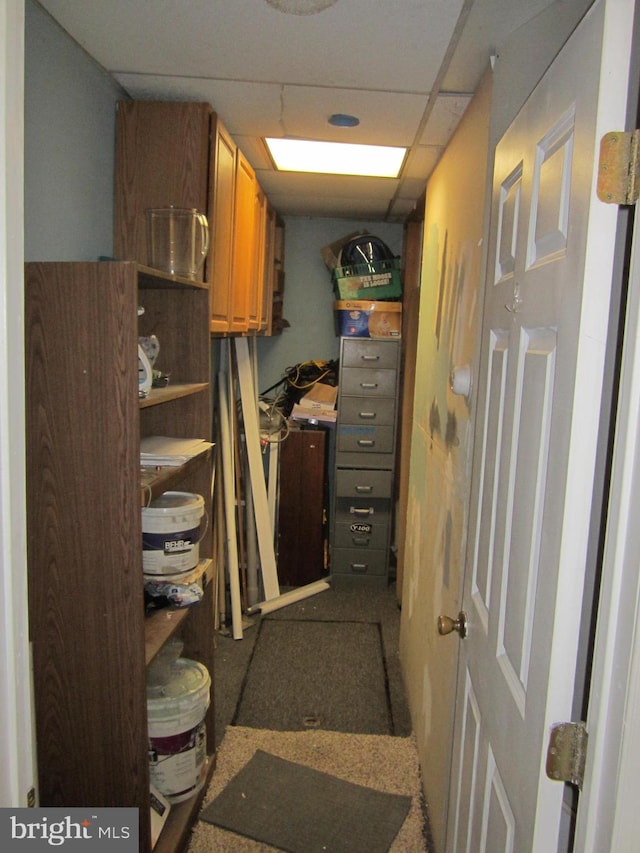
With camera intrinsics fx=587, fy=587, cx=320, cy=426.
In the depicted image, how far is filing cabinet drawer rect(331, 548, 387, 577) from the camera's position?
152 inches

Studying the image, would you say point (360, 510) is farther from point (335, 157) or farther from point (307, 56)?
point (307, 56)

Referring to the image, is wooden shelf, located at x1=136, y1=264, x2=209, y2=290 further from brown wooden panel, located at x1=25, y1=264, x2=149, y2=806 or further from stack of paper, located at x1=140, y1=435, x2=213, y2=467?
stack of paper, located at x1=140, y1=435, x2=213, y2=467

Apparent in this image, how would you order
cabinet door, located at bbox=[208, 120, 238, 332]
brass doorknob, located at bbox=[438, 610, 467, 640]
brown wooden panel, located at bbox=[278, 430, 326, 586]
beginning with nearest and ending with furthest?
1. brass doorknob, located at bbox=[438, 610, 467, 640]
2. cabinet door, located at bbox=[208, 120, 238, 332]
3. brown wooden panel, located at bbox=[278, 430, 326, 586]

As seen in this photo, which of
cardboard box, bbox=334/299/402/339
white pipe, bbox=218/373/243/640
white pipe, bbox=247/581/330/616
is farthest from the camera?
cardboard box, bbox=334/299/402/339

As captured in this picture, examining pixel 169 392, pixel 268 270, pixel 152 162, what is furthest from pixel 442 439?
pixel 268 270

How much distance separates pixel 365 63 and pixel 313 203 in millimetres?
1953

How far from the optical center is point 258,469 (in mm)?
3400

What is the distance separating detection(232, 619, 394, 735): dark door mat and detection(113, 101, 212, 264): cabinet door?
6.43 feet

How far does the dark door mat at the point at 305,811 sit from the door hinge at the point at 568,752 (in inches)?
57.3

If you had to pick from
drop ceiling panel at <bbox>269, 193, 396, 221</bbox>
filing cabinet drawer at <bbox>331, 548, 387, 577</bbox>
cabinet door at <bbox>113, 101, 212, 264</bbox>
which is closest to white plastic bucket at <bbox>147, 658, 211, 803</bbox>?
cabinet door at <bbox>113, 101, 212, 264</bbox>

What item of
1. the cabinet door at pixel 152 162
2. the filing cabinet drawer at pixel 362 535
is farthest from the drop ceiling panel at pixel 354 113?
the filing cabinet drawer at pixel 362 535

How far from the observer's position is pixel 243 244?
8.39 feet

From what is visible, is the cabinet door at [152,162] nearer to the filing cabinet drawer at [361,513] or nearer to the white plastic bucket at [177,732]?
the white plastic bucket at [177,732]

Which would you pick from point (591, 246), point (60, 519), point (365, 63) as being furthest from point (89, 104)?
point (591, 246)
